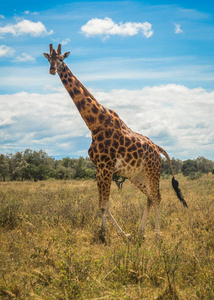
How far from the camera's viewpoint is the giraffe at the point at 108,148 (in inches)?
236

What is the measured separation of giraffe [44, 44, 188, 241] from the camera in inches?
236

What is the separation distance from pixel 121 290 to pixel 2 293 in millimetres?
1634

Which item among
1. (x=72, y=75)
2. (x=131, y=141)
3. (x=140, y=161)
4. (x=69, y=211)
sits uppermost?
(x=72, y=75)

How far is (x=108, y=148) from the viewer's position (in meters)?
5.99

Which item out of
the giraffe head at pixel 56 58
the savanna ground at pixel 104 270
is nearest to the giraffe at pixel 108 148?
the giraffe head at pixel 56 58

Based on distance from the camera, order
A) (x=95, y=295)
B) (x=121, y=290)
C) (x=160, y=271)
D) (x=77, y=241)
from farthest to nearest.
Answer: (x=77, y=241) < (x=160, y=271) < (x=121, y=290) < (x=95, y=295)

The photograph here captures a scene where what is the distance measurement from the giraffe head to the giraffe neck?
0.16m

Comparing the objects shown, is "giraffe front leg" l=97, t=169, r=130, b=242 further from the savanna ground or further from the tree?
the tree

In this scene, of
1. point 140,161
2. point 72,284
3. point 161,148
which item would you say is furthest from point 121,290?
point 161,148

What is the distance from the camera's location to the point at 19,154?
39.1 meters

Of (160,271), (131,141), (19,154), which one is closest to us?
(160,271)

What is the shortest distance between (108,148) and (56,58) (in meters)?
2.44

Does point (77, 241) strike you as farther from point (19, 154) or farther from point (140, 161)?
point (19, 154)

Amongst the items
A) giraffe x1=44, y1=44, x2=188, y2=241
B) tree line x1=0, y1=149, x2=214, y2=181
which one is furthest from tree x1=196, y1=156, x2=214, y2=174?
giraffe x1=44, y1=44, x2=188, y2=241
